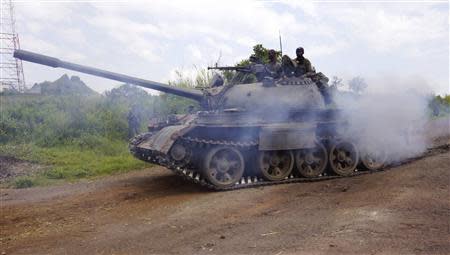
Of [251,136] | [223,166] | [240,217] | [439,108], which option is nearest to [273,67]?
[251,136]

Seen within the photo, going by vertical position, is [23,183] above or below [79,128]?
below

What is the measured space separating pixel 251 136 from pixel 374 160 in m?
3.67

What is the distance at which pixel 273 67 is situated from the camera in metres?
11.7

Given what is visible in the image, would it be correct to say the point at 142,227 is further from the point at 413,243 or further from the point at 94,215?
the point at 413,243

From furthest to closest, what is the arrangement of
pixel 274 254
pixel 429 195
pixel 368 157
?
pixel 368 157 < pixel 429 195 < pixel 274 254

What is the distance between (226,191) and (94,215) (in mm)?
2713

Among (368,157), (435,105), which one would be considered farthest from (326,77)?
(435,105)

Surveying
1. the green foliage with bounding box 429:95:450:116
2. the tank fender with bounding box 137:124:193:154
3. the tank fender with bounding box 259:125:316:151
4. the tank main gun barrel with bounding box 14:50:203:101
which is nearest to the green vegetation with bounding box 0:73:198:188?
the tank main gun barrel with bounding box 14:50:203:101

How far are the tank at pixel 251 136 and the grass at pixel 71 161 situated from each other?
255 centimetres

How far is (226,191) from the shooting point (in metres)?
9.73

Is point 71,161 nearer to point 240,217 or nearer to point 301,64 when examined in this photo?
point 301,64

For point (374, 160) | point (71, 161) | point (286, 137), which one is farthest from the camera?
point (71, 161)

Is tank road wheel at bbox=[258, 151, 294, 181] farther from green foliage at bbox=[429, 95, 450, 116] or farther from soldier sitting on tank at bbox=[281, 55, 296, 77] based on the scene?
green foliage at bbox=[429, 95, 450, 116]

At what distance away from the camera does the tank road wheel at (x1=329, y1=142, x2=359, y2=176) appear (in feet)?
37.9
